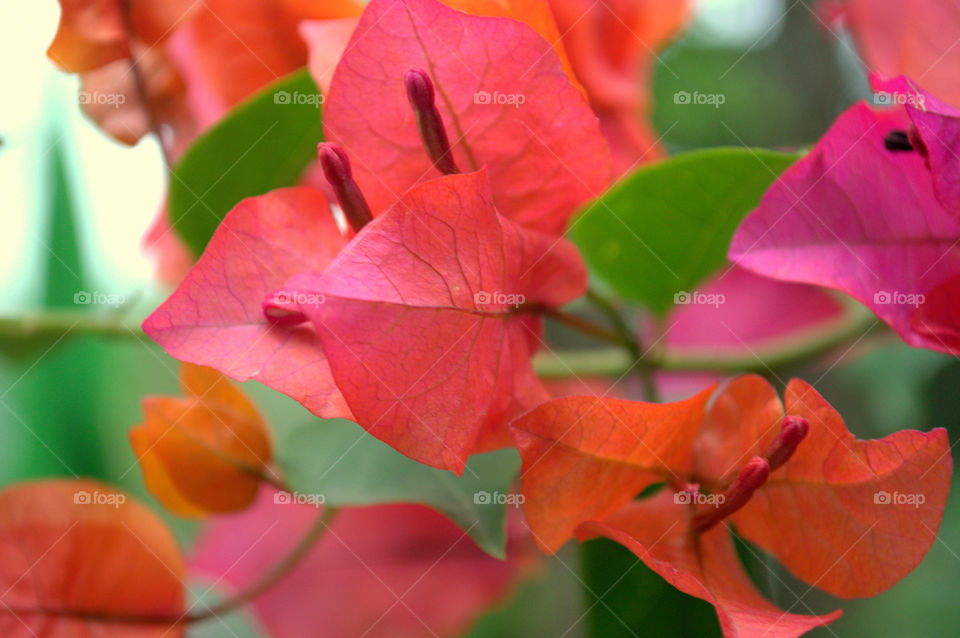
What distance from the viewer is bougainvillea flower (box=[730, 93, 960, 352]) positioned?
1.05 feet

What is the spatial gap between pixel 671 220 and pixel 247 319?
0.79 feet

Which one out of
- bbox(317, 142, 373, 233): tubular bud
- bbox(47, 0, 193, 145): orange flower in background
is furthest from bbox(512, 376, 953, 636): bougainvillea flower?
bbox(47, 0, 193, 145): orange flower in background

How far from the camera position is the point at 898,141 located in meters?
0.32

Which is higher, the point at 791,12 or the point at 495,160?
the point at 791,12

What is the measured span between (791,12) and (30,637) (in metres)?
0.87

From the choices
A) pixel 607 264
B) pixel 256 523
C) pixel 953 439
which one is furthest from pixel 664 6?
pixel 256 523

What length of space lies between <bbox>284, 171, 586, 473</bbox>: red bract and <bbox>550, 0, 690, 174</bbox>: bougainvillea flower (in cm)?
32

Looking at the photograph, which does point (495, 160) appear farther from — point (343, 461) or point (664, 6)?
point (664, 6)

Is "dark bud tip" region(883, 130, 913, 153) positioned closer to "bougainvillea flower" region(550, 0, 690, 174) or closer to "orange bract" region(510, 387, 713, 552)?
"orange bract" region(510, 387, 713, 552)

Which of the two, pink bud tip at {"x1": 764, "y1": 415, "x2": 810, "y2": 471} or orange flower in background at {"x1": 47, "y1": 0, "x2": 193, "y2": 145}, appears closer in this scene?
pink bud tip at {"x1": 764, "y1": 415, "x2": 810, "y2": 471}

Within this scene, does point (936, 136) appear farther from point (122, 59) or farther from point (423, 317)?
point (122, 59)

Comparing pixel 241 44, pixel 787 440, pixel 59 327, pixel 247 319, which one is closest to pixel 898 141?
pixel 787 440

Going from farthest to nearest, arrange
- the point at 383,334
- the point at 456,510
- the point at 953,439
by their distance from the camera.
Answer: the point at 953,439
the point at 456,510
the point at 383,334

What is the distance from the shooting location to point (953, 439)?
22.9 inches
